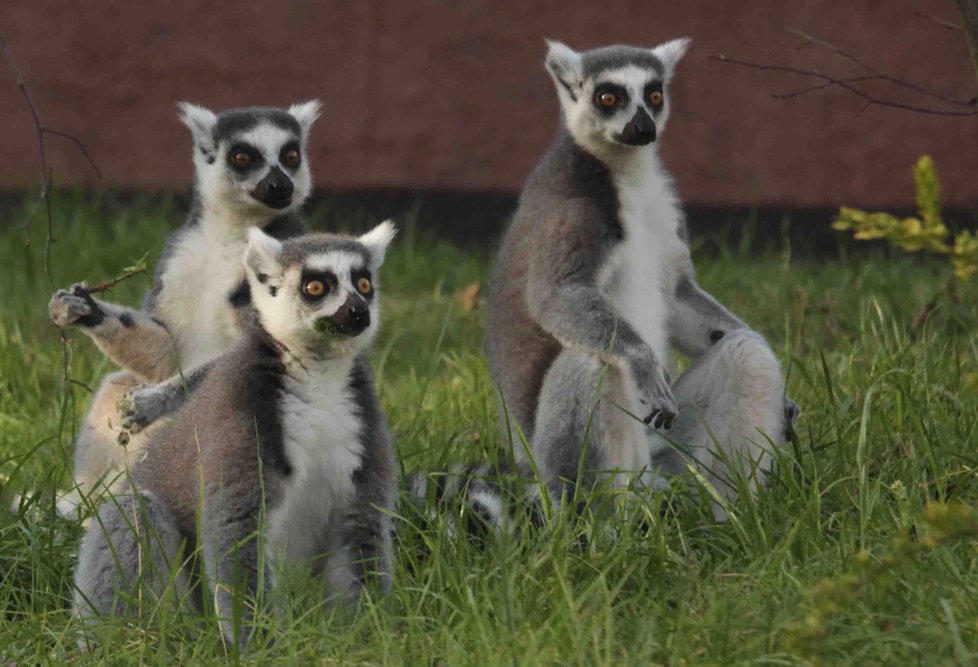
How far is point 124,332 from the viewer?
462cm

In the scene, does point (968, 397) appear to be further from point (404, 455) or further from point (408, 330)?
point (408, 330)

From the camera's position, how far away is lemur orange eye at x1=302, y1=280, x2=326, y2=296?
3736mm

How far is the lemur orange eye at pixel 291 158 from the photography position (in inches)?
185

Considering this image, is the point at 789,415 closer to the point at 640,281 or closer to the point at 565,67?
the point at 640,281


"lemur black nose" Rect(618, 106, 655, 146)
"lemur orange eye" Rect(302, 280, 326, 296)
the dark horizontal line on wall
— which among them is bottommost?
the dark horizontal line on wall

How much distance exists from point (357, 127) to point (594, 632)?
19.8 feet

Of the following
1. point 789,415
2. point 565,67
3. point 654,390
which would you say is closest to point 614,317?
point 654,390

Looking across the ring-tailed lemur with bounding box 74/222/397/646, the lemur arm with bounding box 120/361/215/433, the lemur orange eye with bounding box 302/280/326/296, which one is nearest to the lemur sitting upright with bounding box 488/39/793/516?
the ring-tailed lemur with bounding box 74/222/397/646

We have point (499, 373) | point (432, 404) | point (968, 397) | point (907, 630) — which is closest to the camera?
point (907, 630)

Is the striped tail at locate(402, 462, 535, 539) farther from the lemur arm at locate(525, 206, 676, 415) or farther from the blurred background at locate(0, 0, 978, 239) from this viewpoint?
the blurred background at locate(0, 0, 978, 239)

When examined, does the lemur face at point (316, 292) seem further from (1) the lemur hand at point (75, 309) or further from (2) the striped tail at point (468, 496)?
(1) the lemur hand at point (75, 309)

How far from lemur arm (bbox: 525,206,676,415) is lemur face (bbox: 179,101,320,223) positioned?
0.78 meters

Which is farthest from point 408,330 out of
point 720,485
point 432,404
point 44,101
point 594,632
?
point 594,632

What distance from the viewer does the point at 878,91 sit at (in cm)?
829
